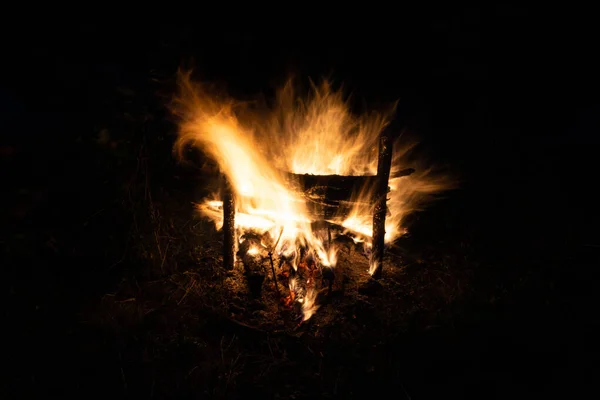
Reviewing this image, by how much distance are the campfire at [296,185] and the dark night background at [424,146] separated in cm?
75

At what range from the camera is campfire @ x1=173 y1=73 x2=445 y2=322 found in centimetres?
408

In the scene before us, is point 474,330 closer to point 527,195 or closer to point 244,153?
point 244,153

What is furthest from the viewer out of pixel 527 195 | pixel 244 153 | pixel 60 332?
pixel 527 195

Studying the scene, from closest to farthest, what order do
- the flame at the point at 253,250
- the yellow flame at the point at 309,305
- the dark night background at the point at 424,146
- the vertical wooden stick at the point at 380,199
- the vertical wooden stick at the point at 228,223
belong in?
the dark night background at the point at 424,146, the yellow flame at the point at 309,305, the vertical wooden stick at the point at 380,199, the vertical wooden stick at the point at 228,223, the flame at the point at 253,250

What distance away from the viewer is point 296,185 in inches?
164

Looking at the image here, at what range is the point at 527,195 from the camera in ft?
20.2

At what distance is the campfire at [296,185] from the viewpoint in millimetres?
4078

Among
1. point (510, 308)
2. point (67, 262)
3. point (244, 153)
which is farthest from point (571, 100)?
point (67, 262)

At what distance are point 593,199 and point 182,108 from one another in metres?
6.86

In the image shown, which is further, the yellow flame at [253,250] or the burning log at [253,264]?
the yellow flame at [253,250]

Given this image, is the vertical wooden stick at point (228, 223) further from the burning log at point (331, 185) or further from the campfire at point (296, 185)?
the burning log at point (331, 185)

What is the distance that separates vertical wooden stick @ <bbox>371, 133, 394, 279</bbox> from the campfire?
0.01 m

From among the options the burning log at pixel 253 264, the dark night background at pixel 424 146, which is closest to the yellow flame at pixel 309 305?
the burning log at pixel 253 264

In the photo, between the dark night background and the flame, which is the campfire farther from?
the dark night background
